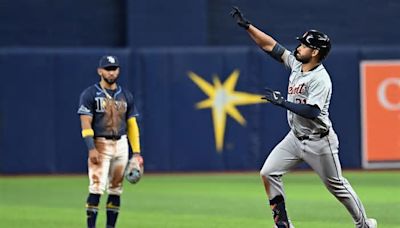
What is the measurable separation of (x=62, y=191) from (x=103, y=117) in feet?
22.2

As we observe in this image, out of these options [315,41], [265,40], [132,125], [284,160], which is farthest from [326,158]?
[132,125]

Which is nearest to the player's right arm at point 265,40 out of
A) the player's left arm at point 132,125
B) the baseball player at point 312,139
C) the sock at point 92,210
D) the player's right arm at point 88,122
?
the baseball player at point 312,139

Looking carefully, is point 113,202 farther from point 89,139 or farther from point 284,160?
point 284,160

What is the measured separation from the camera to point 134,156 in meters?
12.0

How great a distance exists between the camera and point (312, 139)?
1091 cm

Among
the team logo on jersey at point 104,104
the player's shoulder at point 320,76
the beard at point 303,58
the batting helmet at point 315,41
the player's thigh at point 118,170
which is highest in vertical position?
the batting helmet at point 315,41

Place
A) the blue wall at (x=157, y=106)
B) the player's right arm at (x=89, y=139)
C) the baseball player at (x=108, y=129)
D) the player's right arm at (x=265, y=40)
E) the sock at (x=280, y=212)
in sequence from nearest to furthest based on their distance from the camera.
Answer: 1. the sock at (x=280, y=212)
2. the player's right arm at (x=265, y=40)
3. the player's right arm at (x=89, y=139)
4. the baseball player at (x=108, y=129)
5. the blue wall at (x=157, y=106)

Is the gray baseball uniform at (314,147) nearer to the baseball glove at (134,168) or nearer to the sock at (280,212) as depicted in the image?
the sock at (280,212)

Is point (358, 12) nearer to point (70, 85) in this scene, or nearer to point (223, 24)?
point (223, 24)

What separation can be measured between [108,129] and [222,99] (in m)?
10.2

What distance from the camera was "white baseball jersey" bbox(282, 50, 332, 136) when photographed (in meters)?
10.7

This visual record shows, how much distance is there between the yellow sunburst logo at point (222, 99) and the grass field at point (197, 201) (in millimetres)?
1116

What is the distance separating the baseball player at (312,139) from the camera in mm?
10758

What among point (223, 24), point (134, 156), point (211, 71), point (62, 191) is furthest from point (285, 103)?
point (223, 24)
